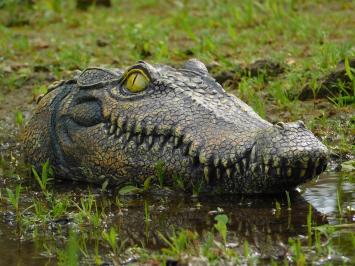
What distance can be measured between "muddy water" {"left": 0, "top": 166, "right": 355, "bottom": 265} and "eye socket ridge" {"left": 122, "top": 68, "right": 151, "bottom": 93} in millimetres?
809

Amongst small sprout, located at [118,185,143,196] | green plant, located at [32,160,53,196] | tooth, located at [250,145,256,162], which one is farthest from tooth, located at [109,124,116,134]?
tooth, located at [250,145,256,162]

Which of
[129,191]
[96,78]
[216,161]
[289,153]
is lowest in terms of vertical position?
[129,191]

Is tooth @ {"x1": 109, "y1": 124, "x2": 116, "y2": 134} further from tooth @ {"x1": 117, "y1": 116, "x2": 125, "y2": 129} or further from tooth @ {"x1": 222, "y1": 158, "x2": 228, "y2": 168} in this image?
tooth @ {"x1": 222, "y1": 158, "x2": 228, "y2": 168}

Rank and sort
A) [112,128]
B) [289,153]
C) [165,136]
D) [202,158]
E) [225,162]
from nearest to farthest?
[289,153] < [225,162] < [202,158] < [165,136] < [112,128]

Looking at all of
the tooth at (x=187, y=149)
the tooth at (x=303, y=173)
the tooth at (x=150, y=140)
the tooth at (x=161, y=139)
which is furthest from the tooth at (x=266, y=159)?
the tooth at (x=150, y=140)

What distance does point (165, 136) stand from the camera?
665 cm

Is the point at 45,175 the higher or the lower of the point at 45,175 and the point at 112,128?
the lower

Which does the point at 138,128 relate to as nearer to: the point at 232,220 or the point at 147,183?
the point at 147,183

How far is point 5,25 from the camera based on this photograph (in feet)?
42.4

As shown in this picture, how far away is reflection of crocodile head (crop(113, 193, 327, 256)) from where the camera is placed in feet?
18.2

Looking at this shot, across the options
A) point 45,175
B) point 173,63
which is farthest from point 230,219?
point 173,63

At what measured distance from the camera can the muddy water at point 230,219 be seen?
17.9 ft

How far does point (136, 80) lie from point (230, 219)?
1.53 metres

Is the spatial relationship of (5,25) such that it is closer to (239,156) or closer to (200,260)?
(239,156)
